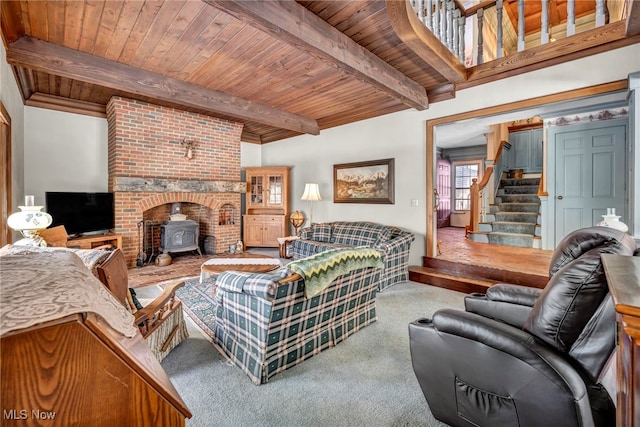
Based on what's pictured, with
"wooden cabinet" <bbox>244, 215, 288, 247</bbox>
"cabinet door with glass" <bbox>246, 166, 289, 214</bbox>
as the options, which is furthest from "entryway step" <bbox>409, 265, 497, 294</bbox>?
"cabinet door with glass" <bbox>246, 166, 289, 214</bbox>

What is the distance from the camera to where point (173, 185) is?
17.4 ft

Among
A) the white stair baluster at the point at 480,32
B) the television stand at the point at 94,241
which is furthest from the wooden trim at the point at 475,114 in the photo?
the television stand at the point at 94,241

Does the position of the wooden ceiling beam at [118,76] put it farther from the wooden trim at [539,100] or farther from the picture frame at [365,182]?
the wooden trim at [539,100]

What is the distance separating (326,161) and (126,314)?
5514mm

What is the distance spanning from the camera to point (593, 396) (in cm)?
119

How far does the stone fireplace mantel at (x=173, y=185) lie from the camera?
475 centimetres

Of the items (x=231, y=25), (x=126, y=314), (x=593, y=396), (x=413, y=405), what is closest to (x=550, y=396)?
(x=593, y=396)

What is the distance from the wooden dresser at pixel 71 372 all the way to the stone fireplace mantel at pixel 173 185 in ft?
15.6

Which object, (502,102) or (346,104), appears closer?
(502,102)

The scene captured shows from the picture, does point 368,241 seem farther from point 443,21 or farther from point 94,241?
point 94,241

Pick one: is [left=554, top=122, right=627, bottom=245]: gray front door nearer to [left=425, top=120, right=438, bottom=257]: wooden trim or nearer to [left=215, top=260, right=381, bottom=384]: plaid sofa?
[left=425, top=120, right=438, bottom=257]: wooden trim

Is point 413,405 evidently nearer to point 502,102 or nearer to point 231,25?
point 231,25

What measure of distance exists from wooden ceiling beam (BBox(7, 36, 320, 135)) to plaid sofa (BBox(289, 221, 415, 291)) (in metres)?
2.25

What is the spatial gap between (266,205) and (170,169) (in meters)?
2.17
